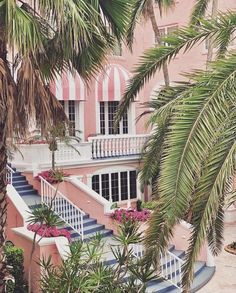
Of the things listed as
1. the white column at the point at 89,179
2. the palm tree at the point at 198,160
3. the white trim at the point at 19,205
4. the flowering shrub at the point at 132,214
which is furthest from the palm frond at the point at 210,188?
the white column at the point at 89,179

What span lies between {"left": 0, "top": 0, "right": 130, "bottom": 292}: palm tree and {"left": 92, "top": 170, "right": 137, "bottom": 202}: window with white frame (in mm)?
14443

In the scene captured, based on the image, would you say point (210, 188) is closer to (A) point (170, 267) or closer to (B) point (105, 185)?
(A) point (170, 267)

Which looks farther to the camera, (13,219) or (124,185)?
(124,185)

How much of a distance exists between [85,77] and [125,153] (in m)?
15.3

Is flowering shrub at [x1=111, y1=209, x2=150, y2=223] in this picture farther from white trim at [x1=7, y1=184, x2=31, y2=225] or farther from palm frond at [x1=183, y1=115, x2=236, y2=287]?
palm frond at [x1=183, y1=115, x2=236, y2=287]

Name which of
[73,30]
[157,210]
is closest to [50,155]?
[73,30]

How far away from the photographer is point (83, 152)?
23953 mm

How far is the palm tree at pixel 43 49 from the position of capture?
28.7 ft

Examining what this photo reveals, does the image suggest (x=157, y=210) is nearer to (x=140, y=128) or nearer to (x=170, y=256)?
(x=170, y=256)

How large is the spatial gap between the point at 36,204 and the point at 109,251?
4519 mm

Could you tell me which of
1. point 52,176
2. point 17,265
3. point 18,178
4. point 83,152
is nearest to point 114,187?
point 83,152

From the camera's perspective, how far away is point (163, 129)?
1137 cm

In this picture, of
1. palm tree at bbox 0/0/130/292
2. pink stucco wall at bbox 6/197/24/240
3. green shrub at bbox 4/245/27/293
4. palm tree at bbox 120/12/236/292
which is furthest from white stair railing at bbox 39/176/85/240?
palm tree at bbox 120/12/236/292

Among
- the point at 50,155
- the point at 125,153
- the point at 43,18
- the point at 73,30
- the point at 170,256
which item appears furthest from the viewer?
the point at 125,153
